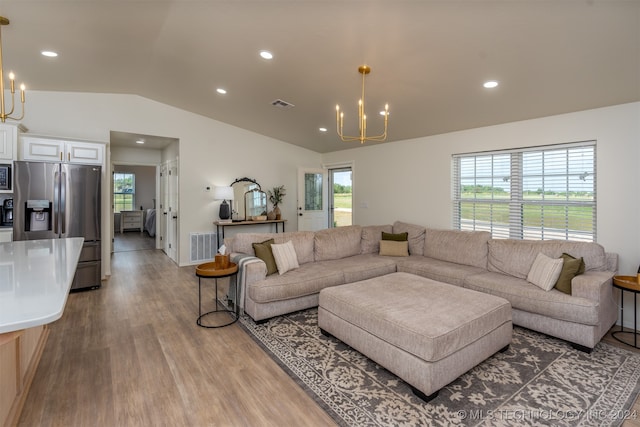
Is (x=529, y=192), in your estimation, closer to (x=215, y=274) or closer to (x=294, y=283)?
(x=294, y=283)

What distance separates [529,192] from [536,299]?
1.73 metres

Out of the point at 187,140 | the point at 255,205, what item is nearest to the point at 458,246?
the point at 255,205

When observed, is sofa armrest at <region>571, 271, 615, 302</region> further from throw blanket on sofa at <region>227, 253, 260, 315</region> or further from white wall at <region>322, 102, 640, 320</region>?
throw blanket on sofa at <region>227, 253, 260, 315</region>

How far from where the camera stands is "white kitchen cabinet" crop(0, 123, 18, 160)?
152 inches

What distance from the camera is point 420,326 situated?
215 cm

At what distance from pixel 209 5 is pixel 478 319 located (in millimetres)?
3334

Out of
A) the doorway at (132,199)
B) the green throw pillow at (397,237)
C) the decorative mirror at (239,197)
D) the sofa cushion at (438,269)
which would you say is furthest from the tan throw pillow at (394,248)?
the doorway at (132,199)

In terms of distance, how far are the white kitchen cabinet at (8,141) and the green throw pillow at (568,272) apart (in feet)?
20.9

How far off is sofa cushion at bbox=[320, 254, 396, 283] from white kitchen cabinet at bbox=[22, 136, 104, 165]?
144 inches

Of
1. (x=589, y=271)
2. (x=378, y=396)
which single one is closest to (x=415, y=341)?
(x=378, y=396)

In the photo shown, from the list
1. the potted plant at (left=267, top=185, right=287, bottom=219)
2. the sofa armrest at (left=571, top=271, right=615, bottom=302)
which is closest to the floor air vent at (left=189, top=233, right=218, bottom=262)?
the potted plant at (left=267, top=185, right=287, bottom=219)

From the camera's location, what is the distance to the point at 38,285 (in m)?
1.47

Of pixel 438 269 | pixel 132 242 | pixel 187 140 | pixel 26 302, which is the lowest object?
pixel 132 242

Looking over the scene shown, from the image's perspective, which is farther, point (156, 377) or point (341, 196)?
point (341, 196)
